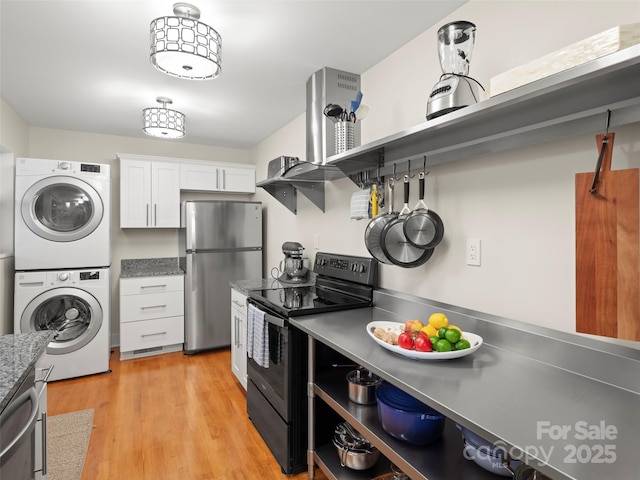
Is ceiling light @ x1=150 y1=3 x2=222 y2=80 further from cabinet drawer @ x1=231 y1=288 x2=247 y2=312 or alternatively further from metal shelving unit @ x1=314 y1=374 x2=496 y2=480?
metal shelving unit @ x1=314 y1=374 x2=496 y2=480

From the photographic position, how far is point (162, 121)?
2.83m

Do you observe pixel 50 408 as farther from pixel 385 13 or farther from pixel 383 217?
pixel 385 13

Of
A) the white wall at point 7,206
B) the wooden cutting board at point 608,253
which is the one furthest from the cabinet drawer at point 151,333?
the wooden cutting board at point 608,253

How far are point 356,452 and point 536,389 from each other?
914 mm

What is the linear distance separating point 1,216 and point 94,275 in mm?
869

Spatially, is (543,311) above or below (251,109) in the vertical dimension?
below

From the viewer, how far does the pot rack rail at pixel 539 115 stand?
0.90 m

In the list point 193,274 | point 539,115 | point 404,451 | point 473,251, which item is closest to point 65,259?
point 193,274

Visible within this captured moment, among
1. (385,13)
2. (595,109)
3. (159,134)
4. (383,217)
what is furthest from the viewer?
(159,134)

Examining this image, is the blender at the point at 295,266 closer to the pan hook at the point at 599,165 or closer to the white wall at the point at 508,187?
the white wall at the point at 508,187

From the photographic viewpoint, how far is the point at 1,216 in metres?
2.99

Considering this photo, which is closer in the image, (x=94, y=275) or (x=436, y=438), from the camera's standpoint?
(x=436, y=438)

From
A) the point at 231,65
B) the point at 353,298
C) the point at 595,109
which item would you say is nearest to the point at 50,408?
the point at 353,298

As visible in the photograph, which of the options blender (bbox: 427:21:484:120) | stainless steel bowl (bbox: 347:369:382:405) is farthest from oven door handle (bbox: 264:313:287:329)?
blender (bbox: 427:21:484:120)
